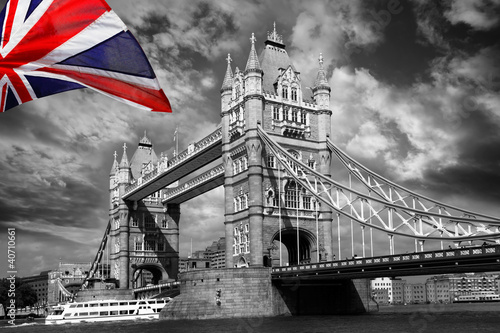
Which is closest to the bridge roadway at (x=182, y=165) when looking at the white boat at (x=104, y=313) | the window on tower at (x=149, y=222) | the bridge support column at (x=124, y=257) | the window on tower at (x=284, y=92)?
the window on tower at (x=149, y=222)

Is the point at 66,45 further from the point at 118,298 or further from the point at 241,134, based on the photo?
the point at 118,298

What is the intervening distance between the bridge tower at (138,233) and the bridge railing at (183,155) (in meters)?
3.89

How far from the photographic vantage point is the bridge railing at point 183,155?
67244 millimetres

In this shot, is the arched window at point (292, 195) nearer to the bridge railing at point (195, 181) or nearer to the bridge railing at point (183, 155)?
the bridge railing at point (183, 155)

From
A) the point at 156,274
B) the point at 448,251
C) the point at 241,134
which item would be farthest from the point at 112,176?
the point at 448,251

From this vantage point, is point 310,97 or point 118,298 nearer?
point 310,97

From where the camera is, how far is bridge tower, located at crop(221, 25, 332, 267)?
5688 cm

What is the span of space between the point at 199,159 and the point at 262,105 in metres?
17.0

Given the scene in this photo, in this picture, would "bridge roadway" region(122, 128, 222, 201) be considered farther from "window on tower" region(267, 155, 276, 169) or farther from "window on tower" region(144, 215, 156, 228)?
"window on tower" region(267, 155, 276, 169)

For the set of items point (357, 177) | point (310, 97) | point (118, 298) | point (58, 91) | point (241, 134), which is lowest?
point (118, 298)

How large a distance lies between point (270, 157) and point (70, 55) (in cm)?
5024

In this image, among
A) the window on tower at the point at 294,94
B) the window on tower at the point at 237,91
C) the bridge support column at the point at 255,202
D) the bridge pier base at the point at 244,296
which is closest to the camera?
the bridge pier base at the point at 244,296

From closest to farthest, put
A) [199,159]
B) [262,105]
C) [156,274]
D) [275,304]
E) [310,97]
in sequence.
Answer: [275,304]
[262,105]
[310,97]
[199,159]
[156,274]

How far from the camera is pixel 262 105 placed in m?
58.3
